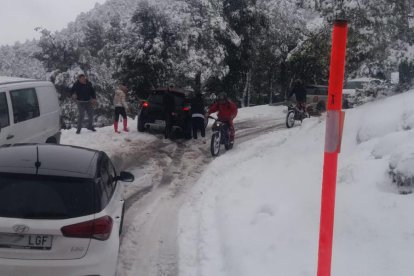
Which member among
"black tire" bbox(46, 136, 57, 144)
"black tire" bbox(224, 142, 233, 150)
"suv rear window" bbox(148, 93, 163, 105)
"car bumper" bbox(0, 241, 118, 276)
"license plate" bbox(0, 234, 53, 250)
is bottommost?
"black tire" bbox(224, 142, 233, 150)

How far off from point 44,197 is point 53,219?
0.84 feet

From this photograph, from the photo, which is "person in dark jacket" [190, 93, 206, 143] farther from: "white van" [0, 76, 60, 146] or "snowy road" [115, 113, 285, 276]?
"white van" [0, 76, 60, 146]

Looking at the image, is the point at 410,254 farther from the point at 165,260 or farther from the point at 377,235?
the point at 165,260

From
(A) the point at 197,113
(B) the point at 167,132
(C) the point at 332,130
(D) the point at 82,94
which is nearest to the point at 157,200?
(C) the point at 332,130

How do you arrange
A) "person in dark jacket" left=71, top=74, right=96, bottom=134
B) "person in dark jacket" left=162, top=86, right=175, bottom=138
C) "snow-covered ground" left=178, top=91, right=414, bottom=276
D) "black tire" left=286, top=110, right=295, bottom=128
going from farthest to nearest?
1. "black tire" left=286, top=110, right=295, bottom=128
2. "person in dark jacket" left=162, top=86, right=175, bottom=138
3. "person in dark jacket" left=71, top=74, right=96, bottom=134
4. "snow-covered ground" left=178, top=91, right=414, bottom=276

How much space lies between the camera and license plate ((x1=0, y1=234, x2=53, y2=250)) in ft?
12.6

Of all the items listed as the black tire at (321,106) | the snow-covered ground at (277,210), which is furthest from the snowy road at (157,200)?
the black tire at (321,106)

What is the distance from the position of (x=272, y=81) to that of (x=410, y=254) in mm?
27612

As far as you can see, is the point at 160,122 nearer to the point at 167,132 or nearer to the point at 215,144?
the point at 167,132

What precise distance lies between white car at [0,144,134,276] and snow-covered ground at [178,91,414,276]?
5.41ft

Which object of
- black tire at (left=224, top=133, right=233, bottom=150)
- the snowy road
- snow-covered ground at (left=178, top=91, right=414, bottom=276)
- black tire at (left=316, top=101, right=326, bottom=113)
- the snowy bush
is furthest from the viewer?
black tire at (left=316, top=101, right=326, bottom=113)

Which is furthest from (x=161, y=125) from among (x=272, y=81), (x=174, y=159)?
(x=272, y=81)

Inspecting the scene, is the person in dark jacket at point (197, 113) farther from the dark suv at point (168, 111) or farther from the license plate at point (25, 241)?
the license plate at point (25, 241)

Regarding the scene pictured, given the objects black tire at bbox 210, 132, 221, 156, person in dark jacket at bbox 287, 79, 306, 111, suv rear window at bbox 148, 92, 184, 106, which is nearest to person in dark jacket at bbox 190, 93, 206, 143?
suv rear window at bbox 148, 92, 184, 106
